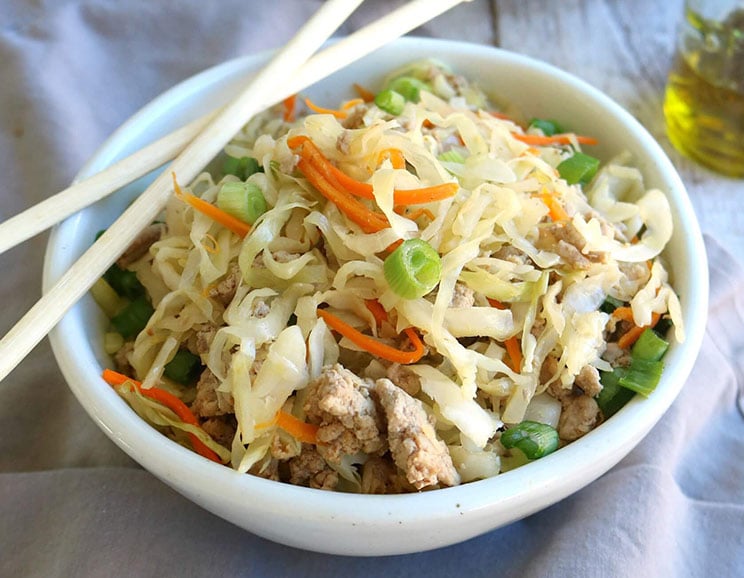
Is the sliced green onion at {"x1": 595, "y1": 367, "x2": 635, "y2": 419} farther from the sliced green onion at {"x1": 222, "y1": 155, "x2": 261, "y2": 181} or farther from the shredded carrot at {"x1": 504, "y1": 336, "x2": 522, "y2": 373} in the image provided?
the sliced green onion at {"x1": 222, "y1": 155, "x2": 261, "y2": 181}

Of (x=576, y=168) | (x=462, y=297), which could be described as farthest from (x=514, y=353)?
(x=576, y=168)

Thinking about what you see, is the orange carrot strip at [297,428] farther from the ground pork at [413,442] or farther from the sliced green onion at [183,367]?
the sliced green onion at [183,367]

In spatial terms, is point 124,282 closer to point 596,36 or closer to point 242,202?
point 242,202

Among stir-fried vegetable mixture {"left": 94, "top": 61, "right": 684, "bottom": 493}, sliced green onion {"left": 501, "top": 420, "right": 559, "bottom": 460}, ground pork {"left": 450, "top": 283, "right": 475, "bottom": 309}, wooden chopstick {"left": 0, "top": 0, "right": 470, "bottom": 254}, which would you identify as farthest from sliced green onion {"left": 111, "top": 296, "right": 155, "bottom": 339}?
sliced green onion {"left": 501, "top": 420, "right": 559, "bottom": 460}

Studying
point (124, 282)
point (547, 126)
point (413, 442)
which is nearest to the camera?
point (413, 442)

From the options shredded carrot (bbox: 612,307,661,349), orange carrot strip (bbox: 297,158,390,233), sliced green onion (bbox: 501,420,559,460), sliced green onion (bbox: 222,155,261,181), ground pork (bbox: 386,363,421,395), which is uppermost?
orange carrot strip (bbox: 297,158,390,233)

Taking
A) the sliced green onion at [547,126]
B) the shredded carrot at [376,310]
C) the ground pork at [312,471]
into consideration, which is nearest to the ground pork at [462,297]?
the shredded carrot at [376,310]
